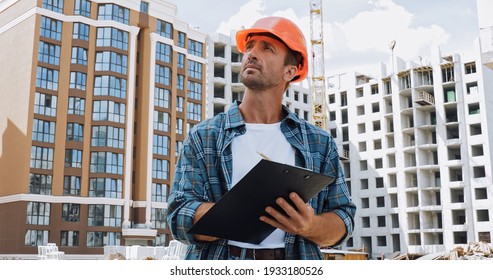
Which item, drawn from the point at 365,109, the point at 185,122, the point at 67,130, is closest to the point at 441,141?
the point at 365,109

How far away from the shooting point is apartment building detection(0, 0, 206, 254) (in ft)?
96.2

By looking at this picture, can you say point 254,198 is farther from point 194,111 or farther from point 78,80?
point 194,111

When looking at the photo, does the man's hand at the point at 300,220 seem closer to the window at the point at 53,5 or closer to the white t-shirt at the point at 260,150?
the white t-shirt at the point at 260,150

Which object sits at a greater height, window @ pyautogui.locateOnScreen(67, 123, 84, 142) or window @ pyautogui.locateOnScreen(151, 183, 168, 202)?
window @ pyautogui.locateOnScreen(67, 123, 84, 142)

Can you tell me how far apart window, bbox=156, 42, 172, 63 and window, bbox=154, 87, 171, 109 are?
1838mm

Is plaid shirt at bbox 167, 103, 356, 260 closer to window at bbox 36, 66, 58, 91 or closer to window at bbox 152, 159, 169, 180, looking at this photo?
window at bbox 36, 66, 58, 91

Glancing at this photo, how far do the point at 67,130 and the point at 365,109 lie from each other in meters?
18.8

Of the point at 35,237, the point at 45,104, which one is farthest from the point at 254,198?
the point at 45,104

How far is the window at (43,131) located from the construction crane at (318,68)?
17.3 metres

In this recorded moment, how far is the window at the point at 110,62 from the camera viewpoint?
31.4 m

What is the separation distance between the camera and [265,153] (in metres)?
1.58

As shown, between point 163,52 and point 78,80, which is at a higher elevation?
point 163,52

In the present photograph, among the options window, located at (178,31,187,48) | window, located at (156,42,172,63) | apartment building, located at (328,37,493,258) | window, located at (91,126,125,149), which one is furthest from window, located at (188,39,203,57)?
apartment building, located at (328,37,493,258)

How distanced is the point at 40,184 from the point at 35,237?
2.76m
